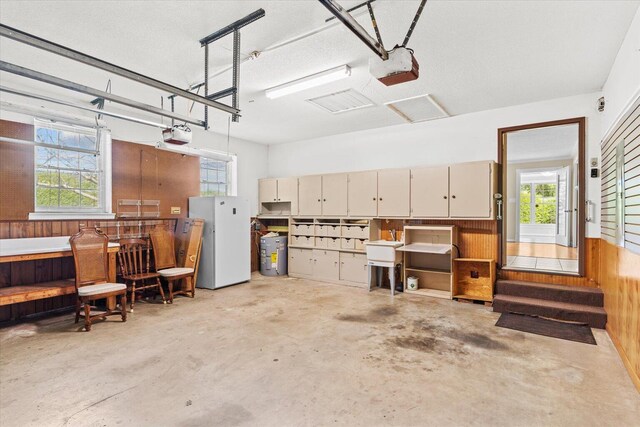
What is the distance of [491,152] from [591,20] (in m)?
2.64

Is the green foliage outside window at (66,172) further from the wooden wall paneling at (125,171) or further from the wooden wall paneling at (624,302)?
the wooden wall paneling at (624,302)

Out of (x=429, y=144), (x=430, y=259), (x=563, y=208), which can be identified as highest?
(x=429, y=144)

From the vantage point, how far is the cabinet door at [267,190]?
7438 millimetres

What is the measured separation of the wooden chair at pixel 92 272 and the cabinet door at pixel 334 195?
3.70 m

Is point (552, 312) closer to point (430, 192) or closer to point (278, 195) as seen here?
point (430, 192)

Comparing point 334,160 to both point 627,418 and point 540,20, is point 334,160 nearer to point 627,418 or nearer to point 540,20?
point 540,20

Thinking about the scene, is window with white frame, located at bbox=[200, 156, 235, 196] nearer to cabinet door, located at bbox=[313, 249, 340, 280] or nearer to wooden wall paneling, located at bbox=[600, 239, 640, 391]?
cabinet door, located at bbox=[313, 249, 340, 280]

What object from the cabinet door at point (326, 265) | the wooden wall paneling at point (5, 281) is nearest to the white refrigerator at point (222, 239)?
the cabinet door at point (326, 265)

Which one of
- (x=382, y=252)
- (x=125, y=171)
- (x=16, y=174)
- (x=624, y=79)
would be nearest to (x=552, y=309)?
(x=382, y=252)

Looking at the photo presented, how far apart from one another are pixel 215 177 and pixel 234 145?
0.84 meters

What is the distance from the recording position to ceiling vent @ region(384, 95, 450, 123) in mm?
4863

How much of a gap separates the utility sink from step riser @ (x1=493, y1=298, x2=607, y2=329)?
160 cm

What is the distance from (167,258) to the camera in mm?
5598

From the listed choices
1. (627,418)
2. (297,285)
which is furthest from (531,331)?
(297,285)
